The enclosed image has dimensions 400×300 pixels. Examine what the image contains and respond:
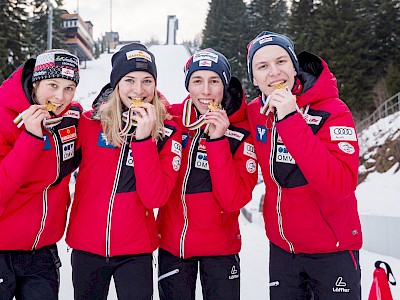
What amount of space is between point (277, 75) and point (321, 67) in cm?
40

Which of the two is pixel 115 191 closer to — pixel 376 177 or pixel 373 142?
pixel 376 177

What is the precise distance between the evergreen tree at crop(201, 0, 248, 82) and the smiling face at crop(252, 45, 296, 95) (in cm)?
4140

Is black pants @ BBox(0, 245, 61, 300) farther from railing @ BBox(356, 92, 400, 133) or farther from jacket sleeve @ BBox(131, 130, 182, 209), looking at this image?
railing @ BBox(356, 92, 400, 133)

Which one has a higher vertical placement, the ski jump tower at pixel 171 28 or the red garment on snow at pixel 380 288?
the ski jump tower at pixel 171 28

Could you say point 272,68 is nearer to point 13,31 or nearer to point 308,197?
point 308,197

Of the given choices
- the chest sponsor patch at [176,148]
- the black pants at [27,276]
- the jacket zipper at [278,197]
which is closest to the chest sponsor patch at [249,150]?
the jacket zipper at [278,197]

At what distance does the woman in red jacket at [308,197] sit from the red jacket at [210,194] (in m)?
0.23

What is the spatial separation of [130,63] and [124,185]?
93cm

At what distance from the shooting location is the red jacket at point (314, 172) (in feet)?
7.62

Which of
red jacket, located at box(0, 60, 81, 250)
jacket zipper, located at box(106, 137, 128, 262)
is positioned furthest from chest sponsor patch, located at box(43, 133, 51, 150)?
jacket zipper, located at box(106, 137, 128, 262)

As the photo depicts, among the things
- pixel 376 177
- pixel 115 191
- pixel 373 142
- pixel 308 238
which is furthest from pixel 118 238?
pixel 373 142

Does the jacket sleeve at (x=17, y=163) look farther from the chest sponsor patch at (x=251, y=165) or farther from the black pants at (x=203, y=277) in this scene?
the chest sponsor patch at (x=251, y=165)

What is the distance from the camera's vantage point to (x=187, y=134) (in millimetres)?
3188

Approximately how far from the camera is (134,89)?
9.76ft
